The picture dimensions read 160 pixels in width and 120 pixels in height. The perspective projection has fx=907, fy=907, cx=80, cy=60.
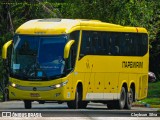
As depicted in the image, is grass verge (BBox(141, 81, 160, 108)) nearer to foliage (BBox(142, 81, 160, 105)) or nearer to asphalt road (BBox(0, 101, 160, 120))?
foliage (BBox(142, 81, 160, 105))

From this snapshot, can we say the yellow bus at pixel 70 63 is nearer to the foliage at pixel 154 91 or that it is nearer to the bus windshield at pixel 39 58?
the bus windshield at pixel 39 58

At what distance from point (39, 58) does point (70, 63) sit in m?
1.17

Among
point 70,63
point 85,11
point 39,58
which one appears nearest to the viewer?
point 39,58

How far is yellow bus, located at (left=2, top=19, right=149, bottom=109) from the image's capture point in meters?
32.3

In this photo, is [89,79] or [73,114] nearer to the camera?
[73,114]

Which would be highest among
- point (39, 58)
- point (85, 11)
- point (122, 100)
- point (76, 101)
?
point (85, 11)

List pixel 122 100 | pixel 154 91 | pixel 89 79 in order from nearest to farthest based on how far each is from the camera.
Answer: pixel 89 79 → pixel 122 100 → pixel 154 91

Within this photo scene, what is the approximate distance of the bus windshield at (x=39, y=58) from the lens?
32281mm

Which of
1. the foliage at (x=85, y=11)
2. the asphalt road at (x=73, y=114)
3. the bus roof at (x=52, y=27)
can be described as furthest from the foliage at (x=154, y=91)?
the asphalt road at (x=73, y=114)

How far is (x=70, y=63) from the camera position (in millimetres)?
32656

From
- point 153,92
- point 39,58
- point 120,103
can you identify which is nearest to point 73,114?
point 39,58

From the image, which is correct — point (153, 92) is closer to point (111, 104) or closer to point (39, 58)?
point (111, 104)

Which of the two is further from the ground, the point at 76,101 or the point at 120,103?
the point at 76,101

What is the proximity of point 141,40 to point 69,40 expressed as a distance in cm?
671
